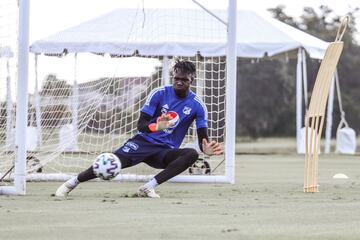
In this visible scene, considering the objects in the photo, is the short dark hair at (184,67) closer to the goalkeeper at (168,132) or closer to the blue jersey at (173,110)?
the goalkeeper at (168,132)

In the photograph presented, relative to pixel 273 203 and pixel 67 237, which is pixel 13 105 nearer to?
pixel 273 203

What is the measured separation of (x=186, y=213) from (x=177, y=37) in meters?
13.2

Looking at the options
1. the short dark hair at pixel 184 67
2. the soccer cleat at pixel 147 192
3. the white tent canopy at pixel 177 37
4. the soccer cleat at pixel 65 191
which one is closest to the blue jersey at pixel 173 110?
the short dark hair at pixel 184 67

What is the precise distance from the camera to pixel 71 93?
61.3 feet

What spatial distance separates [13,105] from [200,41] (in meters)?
10.4

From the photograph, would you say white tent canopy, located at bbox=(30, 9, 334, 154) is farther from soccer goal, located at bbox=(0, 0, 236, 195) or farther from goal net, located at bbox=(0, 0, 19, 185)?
goal net, located at bbox=(0, 0, 19, 185)

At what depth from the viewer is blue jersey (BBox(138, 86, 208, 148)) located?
33.3 ft

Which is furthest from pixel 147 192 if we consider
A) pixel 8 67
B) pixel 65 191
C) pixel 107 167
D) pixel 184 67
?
pixel 8 67

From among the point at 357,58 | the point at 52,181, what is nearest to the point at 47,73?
the point at 52,181

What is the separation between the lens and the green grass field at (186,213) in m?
6.41

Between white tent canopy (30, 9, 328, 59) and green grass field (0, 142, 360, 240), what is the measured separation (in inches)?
252

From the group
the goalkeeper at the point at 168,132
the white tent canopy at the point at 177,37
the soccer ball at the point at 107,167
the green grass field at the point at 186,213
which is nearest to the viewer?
the green grass field at the point at 186,213

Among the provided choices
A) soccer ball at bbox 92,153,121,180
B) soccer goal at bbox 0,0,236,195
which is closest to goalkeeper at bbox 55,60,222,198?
soccer ball at bbox 92,153,121,180

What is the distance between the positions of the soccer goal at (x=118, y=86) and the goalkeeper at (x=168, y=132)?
1.29 m
